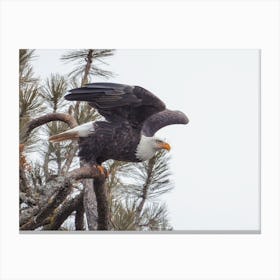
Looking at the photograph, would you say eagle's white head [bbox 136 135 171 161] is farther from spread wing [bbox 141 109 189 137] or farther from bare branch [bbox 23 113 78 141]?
bare branch [bbox 23 113 78 141]

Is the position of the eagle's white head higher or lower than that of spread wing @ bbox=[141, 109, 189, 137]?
lower

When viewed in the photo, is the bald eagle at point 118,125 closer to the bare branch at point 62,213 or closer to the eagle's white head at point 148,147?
the eagle's white head at point 148,147

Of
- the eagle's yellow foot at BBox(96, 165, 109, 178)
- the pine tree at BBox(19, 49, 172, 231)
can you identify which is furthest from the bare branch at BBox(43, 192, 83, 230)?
the eagle's yellow foot at BBox(96, 165, 109, 178)

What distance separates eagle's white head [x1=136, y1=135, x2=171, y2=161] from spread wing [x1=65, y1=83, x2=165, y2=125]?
0.11 meters

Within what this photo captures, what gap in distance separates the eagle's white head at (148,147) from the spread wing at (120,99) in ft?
0.36

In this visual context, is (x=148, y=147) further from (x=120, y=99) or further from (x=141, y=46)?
(x=141, y=46)

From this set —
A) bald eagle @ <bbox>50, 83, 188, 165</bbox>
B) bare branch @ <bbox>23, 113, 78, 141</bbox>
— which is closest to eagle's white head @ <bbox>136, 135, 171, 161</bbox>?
bald eagle @ <bbox>50, 83, 188, 165</bbox>

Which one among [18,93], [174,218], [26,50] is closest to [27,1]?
[26,50]

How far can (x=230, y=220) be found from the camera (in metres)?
3.37

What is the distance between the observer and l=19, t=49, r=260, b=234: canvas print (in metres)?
3.38

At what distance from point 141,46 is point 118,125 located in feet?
1.39

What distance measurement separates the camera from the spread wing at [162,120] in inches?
133
